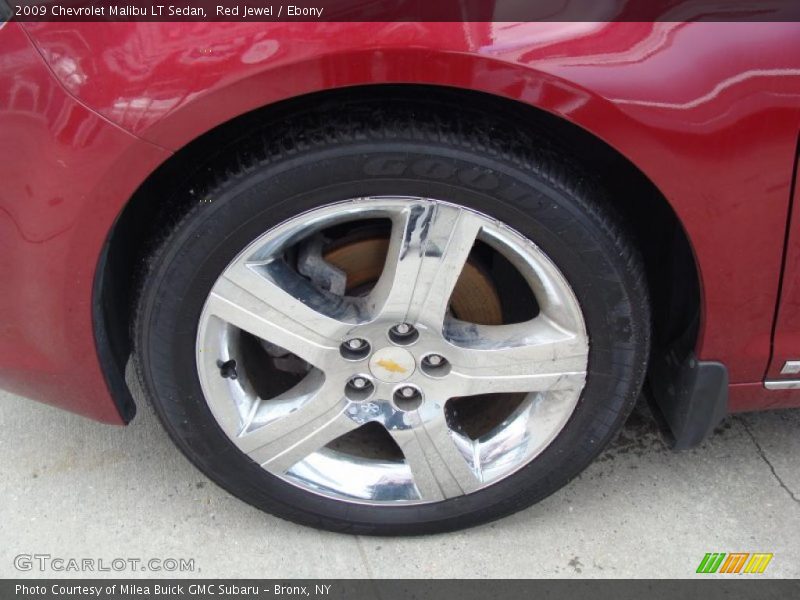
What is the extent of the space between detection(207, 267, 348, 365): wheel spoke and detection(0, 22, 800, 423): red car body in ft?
0.90

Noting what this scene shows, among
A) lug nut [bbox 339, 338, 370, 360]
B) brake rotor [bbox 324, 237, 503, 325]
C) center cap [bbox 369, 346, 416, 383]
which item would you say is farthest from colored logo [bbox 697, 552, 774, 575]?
lug nut [bbox 339, 338, 370, 360]

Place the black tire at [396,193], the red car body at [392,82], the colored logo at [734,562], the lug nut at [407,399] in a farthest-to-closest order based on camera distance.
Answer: the colored logo at [734,562] < the lug nut at [407,399] < the black tire at [396,193] < the red car body at [392,82]

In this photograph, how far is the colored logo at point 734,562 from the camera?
81.0 inches

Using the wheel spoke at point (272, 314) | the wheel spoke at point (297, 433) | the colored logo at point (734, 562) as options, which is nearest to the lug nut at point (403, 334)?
the wheel spoke at point (272, 314)

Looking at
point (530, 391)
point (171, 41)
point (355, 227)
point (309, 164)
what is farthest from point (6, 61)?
point (530, 391)

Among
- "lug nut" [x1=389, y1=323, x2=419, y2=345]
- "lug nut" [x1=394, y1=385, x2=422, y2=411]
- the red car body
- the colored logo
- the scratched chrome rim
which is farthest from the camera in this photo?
the colored logo

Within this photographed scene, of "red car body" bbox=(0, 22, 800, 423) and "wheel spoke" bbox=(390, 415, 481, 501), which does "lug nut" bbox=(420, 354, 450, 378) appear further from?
"red car body" bbox=(0, 22, 800, 423)

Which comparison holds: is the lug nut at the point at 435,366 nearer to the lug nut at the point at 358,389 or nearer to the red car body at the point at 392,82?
the lug nut at the point at 358,389

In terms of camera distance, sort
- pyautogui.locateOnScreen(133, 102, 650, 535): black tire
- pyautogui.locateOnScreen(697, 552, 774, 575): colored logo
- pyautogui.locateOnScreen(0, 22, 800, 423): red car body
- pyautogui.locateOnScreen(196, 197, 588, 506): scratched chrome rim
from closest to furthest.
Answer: pyautogui.locateOnScreen(0, 22, 800, 423): red car body
pyautogui.locateOnScreen(133, 102, 650, 535): black tire
pyautogui.locateOnScreen(196, 197, 588, 506): scratched chrome rim
pyautogui.locateOnScreen(697, 552, 774, 575): colored logo

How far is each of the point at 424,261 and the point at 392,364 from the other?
28 centimetres

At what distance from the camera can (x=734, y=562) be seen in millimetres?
2074

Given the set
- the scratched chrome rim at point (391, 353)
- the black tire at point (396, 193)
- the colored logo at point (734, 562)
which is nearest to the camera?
the black tire at point (396, 193)

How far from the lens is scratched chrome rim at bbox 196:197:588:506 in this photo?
1.74 metres

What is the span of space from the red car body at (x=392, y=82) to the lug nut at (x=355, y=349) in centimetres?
56
